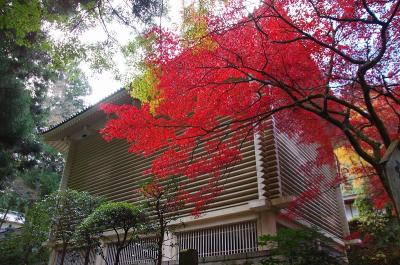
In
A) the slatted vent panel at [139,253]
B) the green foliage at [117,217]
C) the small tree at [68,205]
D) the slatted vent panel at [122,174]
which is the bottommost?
the slatted vent panel at [139,253]

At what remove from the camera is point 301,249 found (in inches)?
211

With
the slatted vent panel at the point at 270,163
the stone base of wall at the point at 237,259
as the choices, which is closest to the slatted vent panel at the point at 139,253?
the stone base of wall at the point at 237,259

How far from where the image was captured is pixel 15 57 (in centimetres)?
1162

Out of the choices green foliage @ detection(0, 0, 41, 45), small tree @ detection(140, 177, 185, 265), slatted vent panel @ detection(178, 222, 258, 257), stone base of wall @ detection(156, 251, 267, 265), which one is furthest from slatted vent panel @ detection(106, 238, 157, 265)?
green foliage @ detection(0, 0, 41, 45)

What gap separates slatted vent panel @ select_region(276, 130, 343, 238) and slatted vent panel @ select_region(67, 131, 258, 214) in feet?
3.18

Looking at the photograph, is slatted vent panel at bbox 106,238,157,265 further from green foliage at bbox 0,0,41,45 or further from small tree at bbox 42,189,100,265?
green foliage at bbox 0,0,41,45


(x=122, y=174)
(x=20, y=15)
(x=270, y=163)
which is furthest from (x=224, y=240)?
(x=20, y=15)

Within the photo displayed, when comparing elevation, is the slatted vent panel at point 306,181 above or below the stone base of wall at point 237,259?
above

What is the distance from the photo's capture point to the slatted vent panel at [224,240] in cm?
881

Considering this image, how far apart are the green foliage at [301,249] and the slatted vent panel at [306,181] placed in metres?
3.87

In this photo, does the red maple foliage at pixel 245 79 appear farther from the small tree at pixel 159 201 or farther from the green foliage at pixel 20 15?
the green foliage at pixel 20 15

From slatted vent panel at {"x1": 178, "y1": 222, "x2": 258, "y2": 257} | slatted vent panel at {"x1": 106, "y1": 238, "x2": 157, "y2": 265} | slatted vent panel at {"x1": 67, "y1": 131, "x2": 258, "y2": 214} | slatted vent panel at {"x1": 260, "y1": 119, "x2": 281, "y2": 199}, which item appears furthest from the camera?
slatted vent panel at {"x1": 106, "y1": 238, "x2": 157, "y2": 265}

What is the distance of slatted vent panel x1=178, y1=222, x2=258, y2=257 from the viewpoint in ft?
28.9

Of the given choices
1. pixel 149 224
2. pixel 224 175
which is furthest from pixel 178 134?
pixel 149 224
